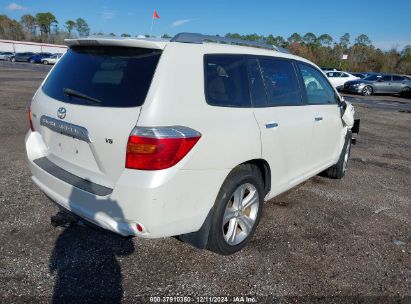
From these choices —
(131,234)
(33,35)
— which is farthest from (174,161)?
(33,35)

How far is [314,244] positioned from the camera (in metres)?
3.53

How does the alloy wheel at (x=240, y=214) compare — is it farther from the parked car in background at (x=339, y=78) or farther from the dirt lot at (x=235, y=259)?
the parked car in background at (x=339, y=78)

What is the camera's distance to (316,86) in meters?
4.46

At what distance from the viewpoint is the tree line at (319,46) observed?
2781 inches

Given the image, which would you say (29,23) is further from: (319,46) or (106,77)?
(106,77)

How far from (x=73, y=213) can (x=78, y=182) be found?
259mm

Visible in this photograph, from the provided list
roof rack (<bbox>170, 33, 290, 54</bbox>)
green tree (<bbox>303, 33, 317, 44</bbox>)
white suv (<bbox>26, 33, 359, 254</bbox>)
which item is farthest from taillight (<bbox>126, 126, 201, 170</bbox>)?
green tree (<bbox>303, 33, 317, 44</bbox>)

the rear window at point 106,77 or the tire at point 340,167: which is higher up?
the rear window at point 106,77

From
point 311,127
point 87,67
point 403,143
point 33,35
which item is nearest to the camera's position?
point 87,67

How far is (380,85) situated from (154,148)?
26635mm

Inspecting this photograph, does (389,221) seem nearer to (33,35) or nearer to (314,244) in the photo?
(314,244)

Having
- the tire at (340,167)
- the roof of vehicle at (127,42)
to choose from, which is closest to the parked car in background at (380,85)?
the tire at (340,167)

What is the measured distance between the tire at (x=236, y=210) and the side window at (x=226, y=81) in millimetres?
588

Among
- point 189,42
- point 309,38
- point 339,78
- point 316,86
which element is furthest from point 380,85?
point 309,38
